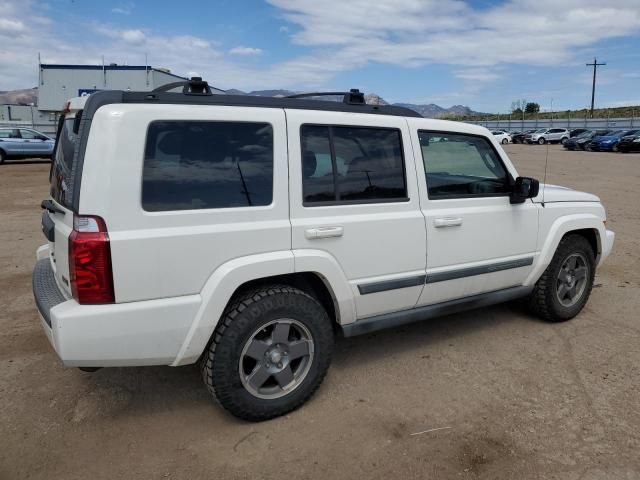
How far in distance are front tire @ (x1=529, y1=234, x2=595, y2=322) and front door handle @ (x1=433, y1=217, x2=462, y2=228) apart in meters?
1.32

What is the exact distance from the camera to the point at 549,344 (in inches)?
169

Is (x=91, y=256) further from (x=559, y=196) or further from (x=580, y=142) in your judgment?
(x=580, y=142)

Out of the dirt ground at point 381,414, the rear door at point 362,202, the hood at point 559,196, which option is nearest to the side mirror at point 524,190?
the hood at point 559,196

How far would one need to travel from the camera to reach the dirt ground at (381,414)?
9.03 feet

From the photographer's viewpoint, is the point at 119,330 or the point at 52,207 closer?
the point at 119,330

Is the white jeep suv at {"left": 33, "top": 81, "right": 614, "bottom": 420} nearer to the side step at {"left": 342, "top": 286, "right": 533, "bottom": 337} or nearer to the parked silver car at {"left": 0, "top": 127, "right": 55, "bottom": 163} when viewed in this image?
the side step at {"left": 342, "top": 286, "right": 533, "bottom": 337}

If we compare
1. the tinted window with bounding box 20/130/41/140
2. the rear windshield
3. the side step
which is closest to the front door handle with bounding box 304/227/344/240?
the side step

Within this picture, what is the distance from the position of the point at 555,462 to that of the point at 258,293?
1844 millimetres

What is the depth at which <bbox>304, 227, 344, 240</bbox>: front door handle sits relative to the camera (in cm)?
311

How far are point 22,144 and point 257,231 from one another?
21916mm

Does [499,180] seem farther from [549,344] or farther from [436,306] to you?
[549,344]

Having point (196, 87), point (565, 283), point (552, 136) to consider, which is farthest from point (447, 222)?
point (552, 136)

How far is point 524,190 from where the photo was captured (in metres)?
4.04

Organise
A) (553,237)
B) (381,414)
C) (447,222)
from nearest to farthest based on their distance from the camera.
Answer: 1. (381,414)
2. (447,222)
3. (553,237)
